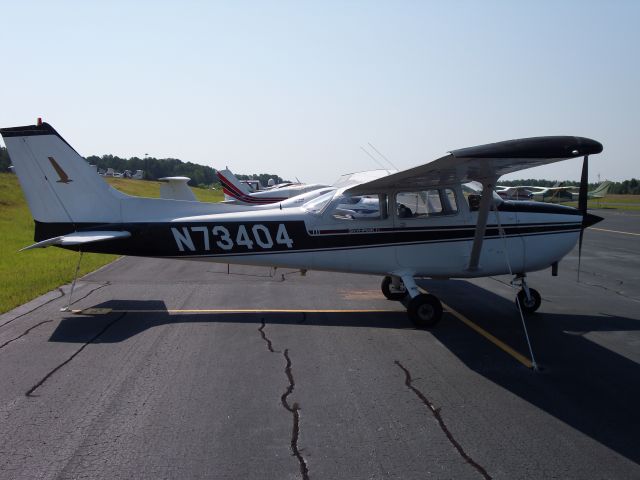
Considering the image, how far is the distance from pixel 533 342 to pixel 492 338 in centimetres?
52


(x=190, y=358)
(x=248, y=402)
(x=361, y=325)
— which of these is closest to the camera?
(x=248, y=402)

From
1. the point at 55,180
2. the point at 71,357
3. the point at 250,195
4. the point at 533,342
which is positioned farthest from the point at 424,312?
the point at 250,195

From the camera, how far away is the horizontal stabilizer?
784cm

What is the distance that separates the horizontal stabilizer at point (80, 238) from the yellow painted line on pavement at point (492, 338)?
5.30 m

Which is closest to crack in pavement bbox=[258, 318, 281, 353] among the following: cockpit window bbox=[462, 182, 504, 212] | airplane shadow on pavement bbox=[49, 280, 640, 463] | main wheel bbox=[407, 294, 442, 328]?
airplane shadow on pavement bbox=[49, 280, 640, 463]

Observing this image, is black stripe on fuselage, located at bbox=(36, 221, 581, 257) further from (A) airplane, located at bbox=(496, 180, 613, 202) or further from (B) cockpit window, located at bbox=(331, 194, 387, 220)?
(A) airplane, located at bbox=(496, 180, 613, 202)

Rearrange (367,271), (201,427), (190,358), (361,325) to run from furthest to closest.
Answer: (367,271) → (361,325) → (190,358) → (201,427)

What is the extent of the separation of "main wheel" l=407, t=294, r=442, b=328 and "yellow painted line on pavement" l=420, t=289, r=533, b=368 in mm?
569

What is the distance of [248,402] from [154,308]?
450cm

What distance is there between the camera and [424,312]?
25.8ft

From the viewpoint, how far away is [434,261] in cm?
848

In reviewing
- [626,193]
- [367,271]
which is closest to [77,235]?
[367,271]

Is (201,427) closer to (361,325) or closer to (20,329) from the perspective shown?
(361,325)

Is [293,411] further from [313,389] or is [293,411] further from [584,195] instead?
[584,195]
